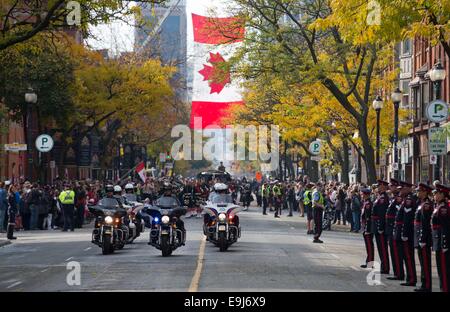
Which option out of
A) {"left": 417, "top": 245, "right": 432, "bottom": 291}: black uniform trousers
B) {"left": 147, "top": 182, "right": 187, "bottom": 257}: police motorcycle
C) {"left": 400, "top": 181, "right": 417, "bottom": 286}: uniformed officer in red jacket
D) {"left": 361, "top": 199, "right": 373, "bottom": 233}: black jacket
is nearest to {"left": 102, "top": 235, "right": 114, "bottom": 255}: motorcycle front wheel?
{"left": 147, "top": 182, "right": 187, "bottom": 257}: police motorcycle

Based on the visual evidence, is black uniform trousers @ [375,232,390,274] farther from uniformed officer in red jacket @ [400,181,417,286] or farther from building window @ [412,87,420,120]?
building window @ [412,87,420,120]

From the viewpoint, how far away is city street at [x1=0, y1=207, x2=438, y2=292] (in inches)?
774

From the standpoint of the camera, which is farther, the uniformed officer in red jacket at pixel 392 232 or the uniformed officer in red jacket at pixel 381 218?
the uniformed officer in red jacket at pixel 381 218

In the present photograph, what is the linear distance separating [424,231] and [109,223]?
1114 cm

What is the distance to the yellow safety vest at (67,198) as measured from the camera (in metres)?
43.0

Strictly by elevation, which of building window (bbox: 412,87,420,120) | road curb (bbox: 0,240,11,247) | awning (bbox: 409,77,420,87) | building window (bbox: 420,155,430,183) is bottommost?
road curb (bbox: 0,240,11,247)

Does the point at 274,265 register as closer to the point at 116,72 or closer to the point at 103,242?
the point at 103,242

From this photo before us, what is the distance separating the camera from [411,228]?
20.9 metres

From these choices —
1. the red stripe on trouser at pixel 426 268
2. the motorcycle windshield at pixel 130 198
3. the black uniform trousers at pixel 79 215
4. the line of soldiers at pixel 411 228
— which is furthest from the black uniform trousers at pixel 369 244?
the black uniform trousers at pixel 79 215

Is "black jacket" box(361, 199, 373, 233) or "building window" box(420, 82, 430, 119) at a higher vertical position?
"building window" box(420, 82, 430, 119)

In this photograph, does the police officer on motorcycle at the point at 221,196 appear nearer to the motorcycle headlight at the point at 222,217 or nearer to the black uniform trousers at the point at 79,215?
the motorcycle headlight at the point at 222,217

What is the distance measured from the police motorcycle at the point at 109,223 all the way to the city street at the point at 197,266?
364mm

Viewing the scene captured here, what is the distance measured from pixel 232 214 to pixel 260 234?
9.95 m

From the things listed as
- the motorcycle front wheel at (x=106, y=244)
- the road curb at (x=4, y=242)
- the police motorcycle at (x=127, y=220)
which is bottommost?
the road curb at (x=4, y=242)
